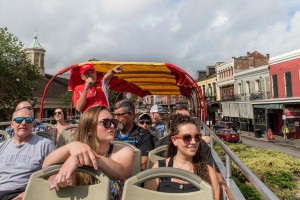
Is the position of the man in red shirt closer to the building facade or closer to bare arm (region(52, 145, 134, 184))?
bare arm (region(52, 145, 134, 184))

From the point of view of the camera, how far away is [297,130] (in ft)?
97.9

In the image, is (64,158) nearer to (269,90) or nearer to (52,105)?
(269,90)

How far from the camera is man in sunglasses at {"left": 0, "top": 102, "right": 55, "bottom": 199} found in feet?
10.0

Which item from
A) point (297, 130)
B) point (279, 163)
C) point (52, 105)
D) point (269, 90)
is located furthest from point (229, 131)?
point (52, 105)

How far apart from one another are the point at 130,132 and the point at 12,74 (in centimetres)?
1939

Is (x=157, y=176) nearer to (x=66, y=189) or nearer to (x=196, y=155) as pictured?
(x=66, y=189)

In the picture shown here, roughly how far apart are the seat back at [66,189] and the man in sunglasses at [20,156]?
88cm

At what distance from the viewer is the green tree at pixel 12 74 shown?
20391 mm

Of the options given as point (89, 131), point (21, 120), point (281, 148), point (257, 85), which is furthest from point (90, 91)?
point (257, 85)

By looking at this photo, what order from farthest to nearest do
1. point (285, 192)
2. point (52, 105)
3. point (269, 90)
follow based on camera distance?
point (52, 105) → point (269, 90) → point (285, 192)

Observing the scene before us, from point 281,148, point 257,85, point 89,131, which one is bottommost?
point 281,148

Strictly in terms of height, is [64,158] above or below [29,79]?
below

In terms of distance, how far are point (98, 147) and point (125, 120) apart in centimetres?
165

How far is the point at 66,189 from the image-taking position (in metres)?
2.14
